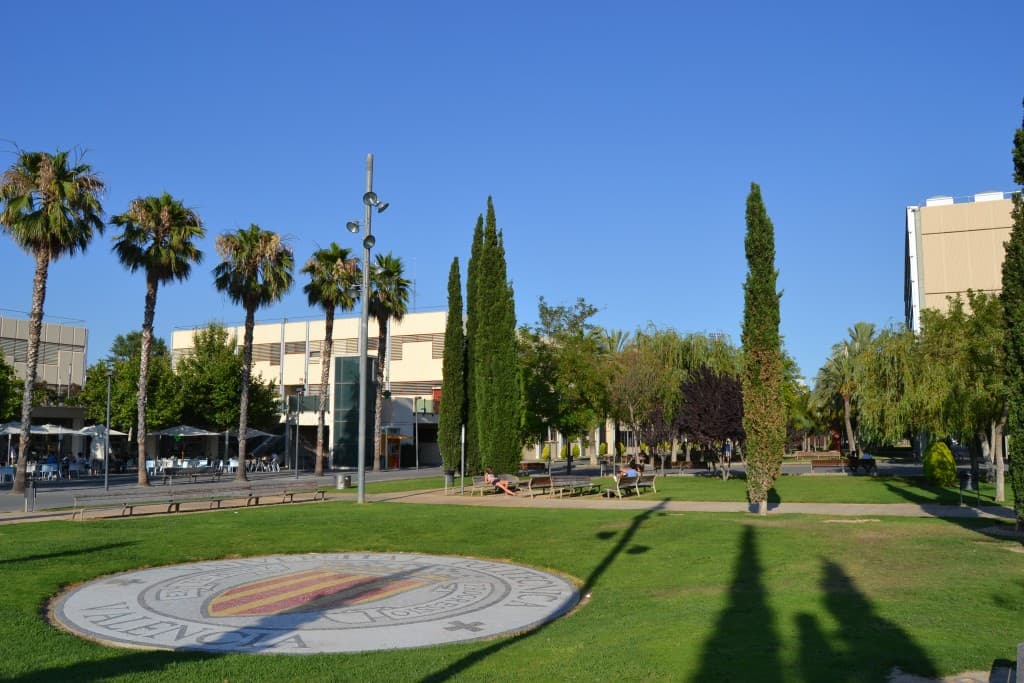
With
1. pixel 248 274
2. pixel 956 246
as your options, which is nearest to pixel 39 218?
pixel 248 274

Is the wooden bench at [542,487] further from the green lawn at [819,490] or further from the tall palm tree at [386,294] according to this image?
the tall palm tree at [386,294]

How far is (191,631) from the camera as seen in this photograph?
937 centimetres

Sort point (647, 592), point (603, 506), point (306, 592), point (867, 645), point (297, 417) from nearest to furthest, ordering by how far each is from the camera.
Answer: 1. point (867, 645)
2. point (647, 592)
3. point (306, 592)
4. point (603, 506)
5. point (297, 417)

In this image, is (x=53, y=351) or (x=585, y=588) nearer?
(x=585, y=588)

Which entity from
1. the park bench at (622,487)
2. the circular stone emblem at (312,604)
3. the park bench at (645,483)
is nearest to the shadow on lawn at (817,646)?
the circular stone emblem at (312,604)

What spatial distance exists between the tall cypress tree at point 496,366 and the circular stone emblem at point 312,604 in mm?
16599

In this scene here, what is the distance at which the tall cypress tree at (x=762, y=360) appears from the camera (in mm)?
20625

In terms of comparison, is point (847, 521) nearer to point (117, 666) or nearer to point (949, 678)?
point (949, 678)

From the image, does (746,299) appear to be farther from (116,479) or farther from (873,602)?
(116,479)

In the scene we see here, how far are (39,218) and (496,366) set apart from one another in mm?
17249

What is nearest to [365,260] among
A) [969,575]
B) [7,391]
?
[969,575]

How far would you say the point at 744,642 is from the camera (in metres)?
8.22

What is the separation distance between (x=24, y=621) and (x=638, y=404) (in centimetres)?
3720

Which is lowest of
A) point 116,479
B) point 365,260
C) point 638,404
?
point 116,479
